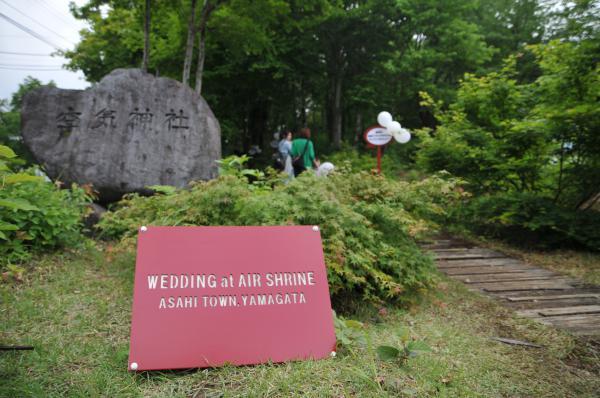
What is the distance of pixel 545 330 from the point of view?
3.22 metres

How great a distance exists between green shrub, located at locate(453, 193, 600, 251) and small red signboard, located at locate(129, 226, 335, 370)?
5111 mm

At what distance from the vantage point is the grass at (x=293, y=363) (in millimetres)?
1942

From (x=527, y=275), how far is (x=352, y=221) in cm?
281

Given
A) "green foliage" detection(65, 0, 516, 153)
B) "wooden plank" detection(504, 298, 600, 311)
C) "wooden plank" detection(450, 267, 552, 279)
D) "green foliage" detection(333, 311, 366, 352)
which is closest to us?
"green foliage" detection(333, 311, 366, 352)

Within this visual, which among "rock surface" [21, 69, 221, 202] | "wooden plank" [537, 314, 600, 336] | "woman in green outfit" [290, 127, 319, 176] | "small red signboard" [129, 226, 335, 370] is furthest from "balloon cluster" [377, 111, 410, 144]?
"small red signboard" [129, 226, 335, 370]

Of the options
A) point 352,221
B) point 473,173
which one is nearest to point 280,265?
point 352,221

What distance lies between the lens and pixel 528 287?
14.6 ft

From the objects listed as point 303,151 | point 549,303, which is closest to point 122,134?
point 303,151

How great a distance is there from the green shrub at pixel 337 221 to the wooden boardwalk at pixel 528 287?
31.3 inches

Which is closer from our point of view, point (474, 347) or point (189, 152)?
point (474, 347)

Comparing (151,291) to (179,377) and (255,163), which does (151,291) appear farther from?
(255,163)

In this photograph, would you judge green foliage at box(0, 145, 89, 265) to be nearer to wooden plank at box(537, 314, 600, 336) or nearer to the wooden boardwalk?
the wooden boardwalk

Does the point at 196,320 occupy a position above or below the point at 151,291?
below

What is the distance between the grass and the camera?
6.37ft
